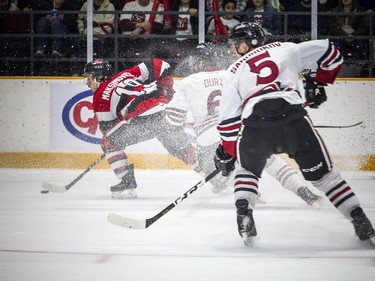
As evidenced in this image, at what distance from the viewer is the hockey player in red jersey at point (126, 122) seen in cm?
624

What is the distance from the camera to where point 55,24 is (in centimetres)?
835

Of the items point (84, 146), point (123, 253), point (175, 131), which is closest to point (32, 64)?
point (84, 146)

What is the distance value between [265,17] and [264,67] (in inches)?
169

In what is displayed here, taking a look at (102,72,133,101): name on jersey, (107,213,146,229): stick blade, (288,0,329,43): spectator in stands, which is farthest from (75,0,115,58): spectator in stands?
(107,213,146,229): stick blade

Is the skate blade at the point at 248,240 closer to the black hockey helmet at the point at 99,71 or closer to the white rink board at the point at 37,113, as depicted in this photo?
the black hockey helmet at the point at 99,71

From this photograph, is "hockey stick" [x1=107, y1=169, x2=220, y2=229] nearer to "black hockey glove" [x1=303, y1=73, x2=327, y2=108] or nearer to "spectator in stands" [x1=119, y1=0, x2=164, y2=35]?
"black hockey glove" [x1=303, y1=73, x2=327, y2=108]

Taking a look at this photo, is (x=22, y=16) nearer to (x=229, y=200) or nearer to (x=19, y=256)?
(x=229, y=200)

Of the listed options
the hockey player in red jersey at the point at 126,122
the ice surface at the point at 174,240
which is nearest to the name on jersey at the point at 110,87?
the hockey player in red jersey at the point at 126,122

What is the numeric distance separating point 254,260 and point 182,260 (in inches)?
11.2

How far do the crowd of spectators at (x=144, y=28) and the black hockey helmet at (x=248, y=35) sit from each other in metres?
3.85

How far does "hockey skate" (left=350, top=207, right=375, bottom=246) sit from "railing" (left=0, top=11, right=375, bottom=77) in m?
4.17

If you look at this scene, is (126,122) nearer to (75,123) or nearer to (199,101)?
(199,101)

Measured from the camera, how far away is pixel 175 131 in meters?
6.26

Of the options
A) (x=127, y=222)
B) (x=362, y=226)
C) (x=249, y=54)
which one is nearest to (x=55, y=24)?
(x=127, y=222)
